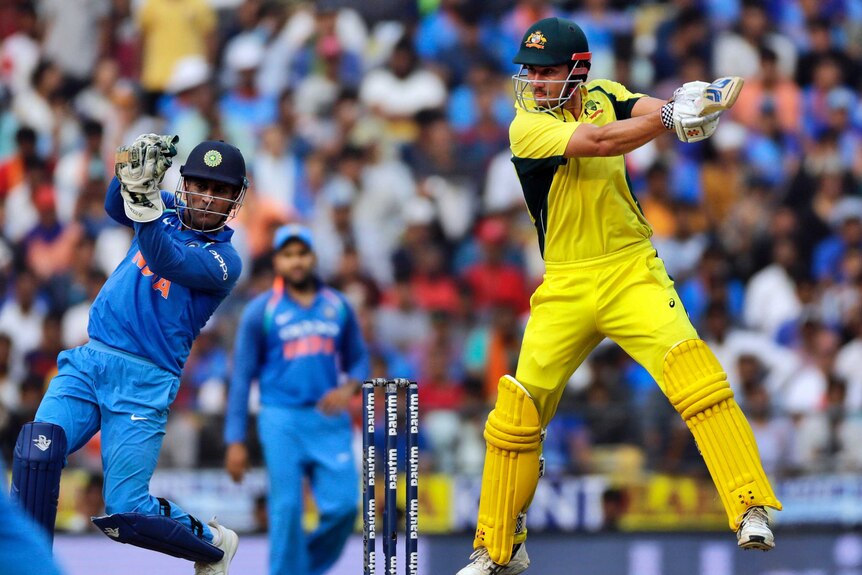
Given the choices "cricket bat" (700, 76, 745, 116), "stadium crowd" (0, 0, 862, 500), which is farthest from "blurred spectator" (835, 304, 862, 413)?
"cricket bat" (700, 76, 745, 116)

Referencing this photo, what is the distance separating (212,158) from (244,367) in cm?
257

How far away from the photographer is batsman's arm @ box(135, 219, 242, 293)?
6305 millimetres

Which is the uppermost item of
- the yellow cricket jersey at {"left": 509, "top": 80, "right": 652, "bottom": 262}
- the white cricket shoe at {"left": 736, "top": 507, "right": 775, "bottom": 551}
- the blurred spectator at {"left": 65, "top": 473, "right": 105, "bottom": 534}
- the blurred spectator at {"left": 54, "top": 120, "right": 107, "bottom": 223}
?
the blurred spectator at {"left": 54, "top": 120, "right": 107, "bottom": 223}

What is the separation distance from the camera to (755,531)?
640cm

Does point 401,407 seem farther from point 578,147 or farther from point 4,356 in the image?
point 578,147

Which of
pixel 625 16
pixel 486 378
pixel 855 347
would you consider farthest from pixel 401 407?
pixel 625 16

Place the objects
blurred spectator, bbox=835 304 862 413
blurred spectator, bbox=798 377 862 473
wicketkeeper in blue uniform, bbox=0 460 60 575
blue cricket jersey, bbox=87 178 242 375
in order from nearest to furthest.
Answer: wicketkeeper in blue uniform, bbox=0 460 60 575, blue cricket jersey, bbox=87 178 242 375, blurred spectator, bbox=798 377 862 473, blurred spectator, bbox=835 304 862 413

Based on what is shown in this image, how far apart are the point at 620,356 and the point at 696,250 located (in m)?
1.40

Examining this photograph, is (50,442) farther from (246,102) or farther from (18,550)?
(246,102)

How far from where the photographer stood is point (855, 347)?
460 inches

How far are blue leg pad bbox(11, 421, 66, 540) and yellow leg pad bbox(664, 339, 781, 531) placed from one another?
264 cm

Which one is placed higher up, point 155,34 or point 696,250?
point 155,34

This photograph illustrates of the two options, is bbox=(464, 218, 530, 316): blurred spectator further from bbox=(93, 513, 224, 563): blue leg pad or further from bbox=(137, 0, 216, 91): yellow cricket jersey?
bbox=(93, 513, 224, 563): blue leg pad

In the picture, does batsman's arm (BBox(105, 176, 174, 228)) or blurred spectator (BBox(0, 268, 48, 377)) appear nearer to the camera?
batsman's arm (BBox(105, 176, 174, 228))
